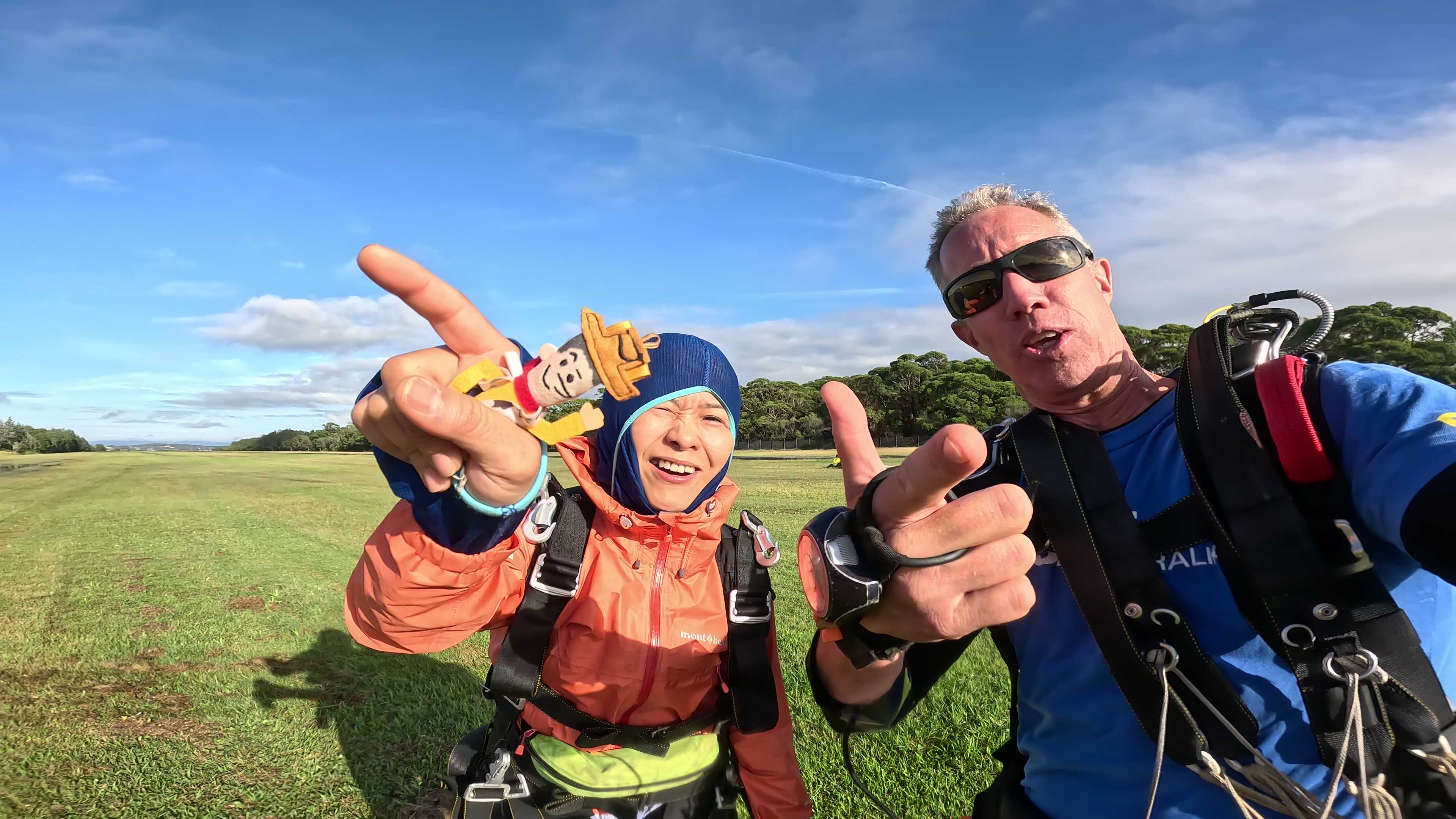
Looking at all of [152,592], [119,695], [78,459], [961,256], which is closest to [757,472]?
[152,592]

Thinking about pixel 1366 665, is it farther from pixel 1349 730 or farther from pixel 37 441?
pixel 37 441

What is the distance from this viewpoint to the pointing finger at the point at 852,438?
180 centimetres

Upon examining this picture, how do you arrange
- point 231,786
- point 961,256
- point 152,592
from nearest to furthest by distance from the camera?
point 961,256, point 231,786, point 152,592

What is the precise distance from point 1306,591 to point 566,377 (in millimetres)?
1879

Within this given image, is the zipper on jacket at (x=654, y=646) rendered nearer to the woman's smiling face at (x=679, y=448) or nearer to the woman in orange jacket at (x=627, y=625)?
the woman in orange jacket at (x=627, y=625)

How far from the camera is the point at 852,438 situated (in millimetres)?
1818

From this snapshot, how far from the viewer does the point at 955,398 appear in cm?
7531

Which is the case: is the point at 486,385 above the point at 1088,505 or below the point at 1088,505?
above

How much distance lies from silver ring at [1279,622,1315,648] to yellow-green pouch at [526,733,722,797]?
220cm

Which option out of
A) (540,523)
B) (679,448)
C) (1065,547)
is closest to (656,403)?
(679,448)

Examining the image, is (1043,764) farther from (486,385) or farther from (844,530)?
(486,385)

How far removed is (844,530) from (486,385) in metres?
0.91

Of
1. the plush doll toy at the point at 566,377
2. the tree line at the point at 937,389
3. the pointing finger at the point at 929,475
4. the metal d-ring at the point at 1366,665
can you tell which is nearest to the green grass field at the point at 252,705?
the metal d-ring at the point at 1366,665

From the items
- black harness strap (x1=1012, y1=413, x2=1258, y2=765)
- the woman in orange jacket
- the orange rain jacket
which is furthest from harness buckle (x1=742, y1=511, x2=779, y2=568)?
black harness strap (x1=1012, y1=413, x2=1258, y2=765)
